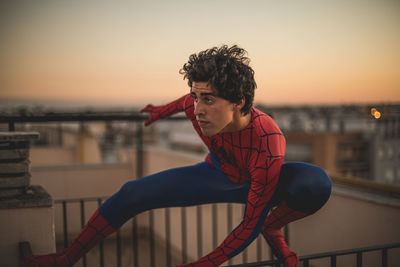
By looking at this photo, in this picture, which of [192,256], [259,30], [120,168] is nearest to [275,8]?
[259,30]

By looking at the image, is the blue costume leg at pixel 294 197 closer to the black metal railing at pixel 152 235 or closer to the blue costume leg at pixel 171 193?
the blue costume leg at pixel 171 193

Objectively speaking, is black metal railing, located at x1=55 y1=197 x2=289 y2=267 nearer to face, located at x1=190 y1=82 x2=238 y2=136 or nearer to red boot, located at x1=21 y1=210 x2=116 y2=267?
red boot, located at x1=21 y1=210 x2=116 y2=267

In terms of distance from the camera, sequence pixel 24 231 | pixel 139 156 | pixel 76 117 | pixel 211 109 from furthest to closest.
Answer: pixel 139 156
pixel 76 117
pixel 24 231
pixel 211 109

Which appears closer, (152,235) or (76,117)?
(76,117)

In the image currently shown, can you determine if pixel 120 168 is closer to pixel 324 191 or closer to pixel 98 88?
pixel 324 191

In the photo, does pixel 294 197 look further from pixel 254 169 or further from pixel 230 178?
pixel 230 178

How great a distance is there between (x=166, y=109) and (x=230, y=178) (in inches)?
24.0

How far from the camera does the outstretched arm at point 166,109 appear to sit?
80.3 inches

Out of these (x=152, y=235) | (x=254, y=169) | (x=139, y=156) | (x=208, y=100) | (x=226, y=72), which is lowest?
(x=152, y=235)

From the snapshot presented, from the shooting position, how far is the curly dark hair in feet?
4.85

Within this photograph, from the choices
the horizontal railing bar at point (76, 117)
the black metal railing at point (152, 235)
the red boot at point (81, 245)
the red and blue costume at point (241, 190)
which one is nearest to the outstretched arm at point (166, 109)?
the red and blue costume at point (241, 190)

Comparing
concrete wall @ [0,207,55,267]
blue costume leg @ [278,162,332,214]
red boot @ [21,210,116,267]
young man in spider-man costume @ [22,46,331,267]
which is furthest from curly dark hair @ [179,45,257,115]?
concrete wall @ [0,207,55,267]

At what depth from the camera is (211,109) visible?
149cm

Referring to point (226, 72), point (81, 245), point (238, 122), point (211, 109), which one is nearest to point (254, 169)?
point (238, 122)
